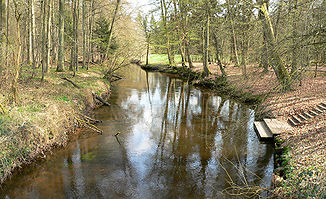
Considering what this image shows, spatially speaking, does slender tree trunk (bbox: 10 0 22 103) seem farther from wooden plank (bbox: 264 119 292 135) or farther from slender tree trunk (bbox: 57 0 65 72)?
wooden plank (bbox: 264 119 292 135)

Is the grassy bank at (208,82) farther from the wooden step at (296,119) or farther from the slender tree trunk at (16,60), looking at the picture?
the slender tree trunk at (16,60)

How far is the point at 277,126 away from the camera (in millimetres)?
9570

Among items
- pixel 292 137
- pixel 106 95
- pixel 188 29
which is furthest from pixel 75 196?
pixel 188 29

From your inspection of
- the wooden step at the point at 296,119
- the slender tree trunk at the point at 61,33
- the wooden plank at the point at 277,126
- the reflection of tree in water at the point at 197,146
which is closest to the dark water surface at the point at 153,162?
the reflection of tree in water at the point at 197,146

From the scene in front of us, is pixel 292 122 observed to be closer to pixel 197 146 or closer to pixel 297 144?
pixel 297 144

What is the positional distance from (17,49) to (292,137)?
9.55 metres

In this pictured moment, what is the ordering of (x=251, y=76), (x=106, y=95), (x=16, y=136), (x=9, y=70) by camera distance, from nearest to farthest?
(x=251, y=76), (x=16, y=136), (x=9, y=70), (x=106, y=95)

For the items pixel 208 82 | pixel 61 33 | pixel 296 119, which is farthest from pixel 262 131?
pixel 61 33

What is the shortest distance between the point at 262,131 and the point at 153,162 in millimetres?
5091

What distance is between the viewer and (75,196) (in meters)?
5.51

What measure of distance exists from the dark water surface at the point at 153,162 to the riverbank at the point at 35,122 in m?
0.44

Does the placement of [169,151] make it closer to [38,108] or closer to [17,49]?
[38,108]

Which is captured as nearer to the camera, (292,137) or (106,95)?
(292,137)

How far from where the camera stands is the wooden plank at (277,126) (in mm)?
9000
